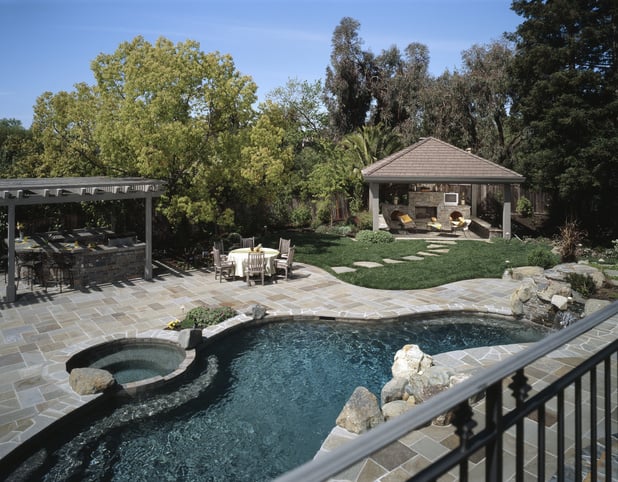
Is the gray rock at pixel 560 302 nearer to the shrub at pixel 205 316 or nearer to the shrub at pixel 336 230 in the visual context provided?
the shrub at pixel 205 316

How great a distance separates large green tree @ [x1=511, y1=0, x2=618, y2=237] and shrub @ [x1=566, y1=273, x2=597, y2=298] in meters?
9.59

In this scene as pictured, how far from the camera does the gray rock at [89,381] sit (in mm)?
6633

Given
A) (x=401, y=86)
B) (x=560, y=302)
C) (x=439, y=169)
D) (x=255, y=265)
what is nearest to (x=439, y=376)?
(x=560, y=302)

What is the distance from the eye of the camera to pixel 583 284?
10836 millimetres

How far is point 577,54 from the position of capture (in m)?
19.8

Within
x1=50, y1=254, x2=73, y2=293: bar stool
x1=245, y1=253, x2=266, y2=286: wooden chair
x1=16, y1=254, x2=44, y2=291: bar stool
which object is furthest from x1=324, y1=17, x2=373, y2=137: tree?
x1=16, y1=254, x2=44, y2=291: bar stool

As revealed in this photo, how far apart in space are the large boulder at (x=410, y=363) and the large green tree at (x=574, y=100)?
51.2 feet

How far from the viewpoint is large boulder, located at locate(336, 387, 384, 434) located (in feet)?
17.9

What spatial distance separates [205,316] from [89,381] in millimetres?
3339

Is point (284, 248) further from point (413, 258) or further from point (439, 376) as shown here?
point (439, 376)

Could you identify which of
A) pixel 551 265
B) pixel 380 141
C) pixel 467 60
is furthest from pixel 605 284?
pixel 467 60

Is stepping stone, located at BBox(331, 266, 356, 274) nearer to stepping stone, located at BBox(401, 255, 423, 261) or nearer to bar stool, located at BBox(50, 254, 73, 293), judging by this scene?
stepping stone, located at BBox(401, 255, 423, 261)

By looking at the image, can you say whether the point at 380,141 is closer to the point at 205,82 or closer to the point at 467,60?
the point at 467,60

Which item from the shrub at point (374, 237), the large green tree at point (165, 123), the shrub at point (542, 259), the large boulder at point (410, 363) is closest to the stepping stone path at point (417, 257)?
the shrub at point (374, 237)
